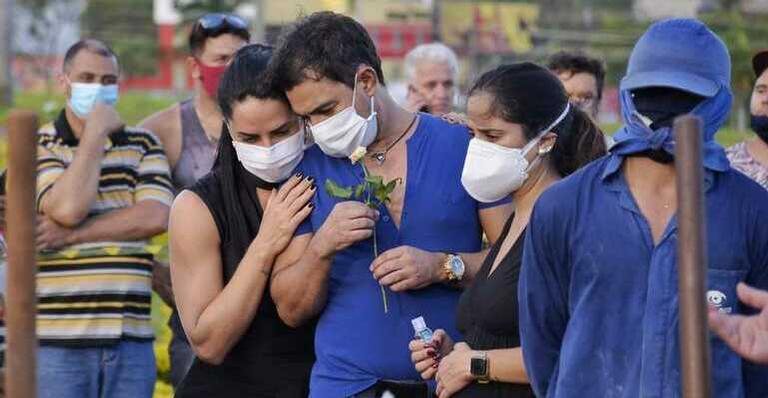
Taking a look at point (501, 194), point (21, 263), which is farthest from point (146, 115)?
point (21, 263)

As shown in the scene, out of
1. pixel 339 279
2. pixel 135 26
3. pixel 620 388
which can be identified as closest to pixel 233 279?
pixel 339 279

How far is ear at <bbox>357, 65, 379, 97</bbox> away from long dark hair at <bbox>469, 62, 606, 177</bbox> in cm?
33

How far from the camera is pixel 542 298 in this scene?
3.81 metres

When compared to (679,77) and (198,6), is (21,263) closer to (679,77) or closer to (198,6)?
(679,77)

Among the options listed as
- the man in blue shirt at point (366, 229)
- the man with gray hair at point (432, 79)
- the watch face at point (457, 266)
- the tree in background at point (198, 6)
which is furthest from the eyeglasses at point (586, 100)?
the tree in background at point (198, 6)

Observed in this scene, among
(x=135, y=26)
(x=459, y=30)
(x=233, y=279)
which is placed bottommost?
(x=135, y=26)

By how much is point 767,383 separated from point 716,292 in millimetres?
289

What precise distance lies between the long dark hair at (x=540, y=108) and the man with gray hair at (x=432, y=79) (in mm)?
3131

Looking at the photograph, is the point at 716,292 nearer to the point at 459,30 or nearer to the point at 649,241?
the point at 649,241

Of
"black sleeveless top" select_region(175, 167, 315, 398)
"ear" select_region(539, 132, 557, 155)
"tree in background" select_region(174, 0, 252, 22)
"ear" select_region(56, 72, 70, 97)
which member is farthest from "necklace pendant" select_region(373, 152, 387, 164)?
"tree in background" select_region(174, 0, 252, 22)

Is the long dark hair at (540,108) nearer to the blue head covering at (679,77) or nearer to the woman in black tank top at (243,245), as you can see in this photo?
the woman in black tank top at (243,245)

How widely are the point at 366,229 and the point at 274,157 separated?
46cm

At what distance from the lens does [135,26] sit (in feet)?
106

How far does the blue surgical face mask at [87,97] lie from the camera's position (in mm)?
6629
